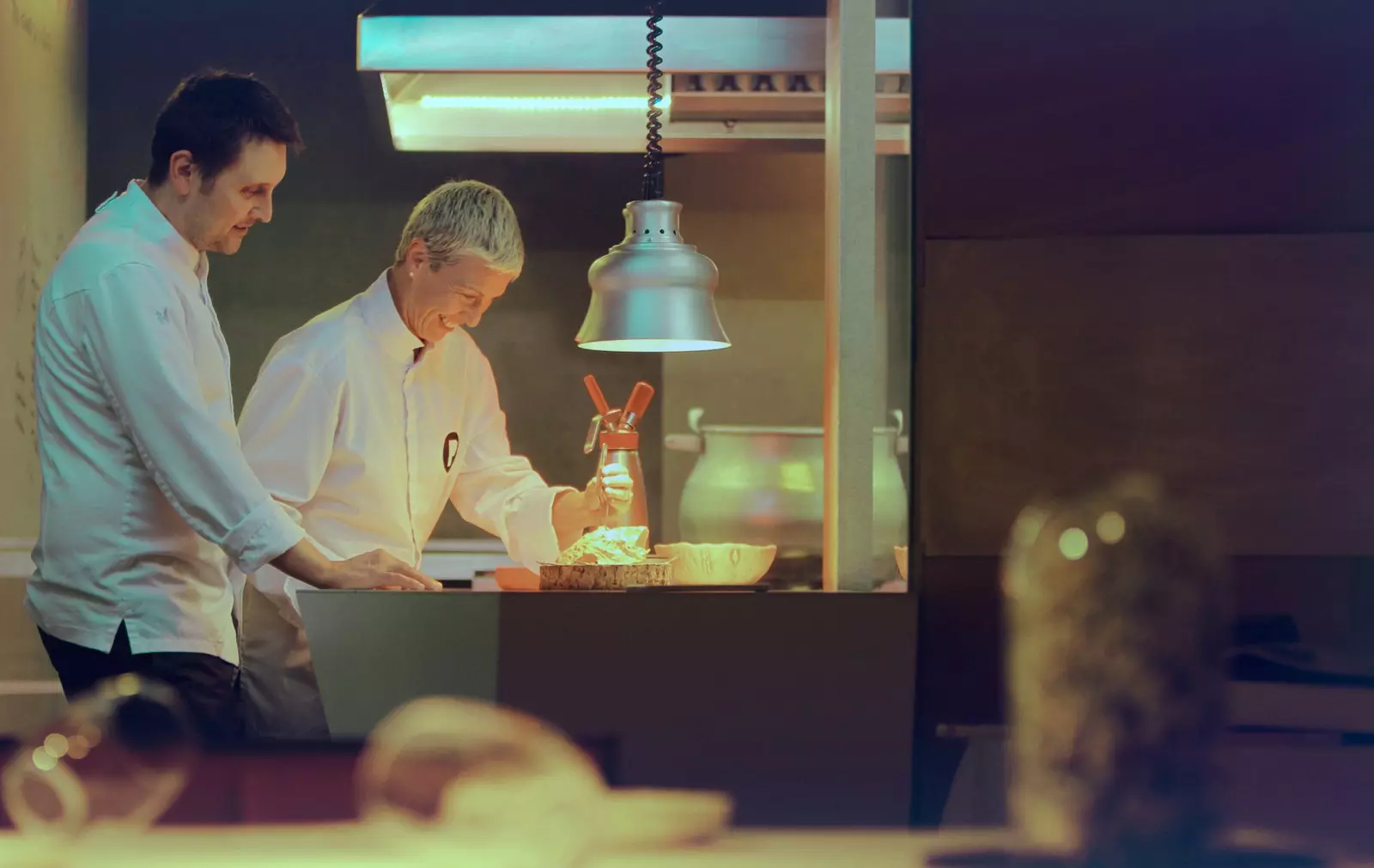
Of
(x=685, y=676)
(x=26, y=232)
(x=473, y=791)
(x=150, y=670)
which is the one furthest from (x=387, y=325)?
(x=473, y=791)

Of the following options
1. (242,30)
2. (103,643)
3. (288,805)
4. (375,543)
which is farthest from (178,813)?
(242,30)

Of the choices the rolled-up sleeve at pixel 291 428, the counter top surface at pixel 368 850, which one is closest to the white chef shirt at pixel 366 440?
the rolled-up sleeve at pixel 291 428

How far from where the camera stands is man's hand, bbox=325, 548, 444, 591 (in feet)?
4.51

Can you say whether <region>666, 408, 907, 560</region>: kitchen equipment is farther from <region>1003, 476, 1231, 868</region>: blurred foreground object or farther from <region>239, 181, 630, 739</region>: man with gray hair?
<region>1003, 476, 1231, 868</region>: blurred foreground object

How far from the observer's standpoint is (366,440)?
2.04m

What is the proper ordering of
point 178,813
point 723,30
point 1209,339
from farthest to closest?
point 723,30, point 1209,339, point 178,813

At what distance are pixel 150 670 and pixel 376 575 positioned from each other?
12.8 inches

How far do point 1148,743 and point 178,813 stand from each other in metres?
0.71

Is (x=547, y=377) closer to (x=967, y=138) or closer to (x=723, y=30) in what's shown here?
(x=723, y=30)

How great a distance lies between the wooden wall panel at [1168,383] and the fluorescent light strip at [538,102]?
117cm

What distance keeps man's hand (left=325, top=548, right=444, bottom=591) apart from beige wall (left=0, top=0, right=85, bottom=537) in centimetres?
113

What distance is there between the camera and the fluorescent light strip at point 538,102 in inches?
90.2

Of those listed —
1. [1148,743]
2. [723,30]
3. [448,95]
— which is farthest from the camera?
[448,95]

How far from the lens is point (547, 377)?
10.8 feet
